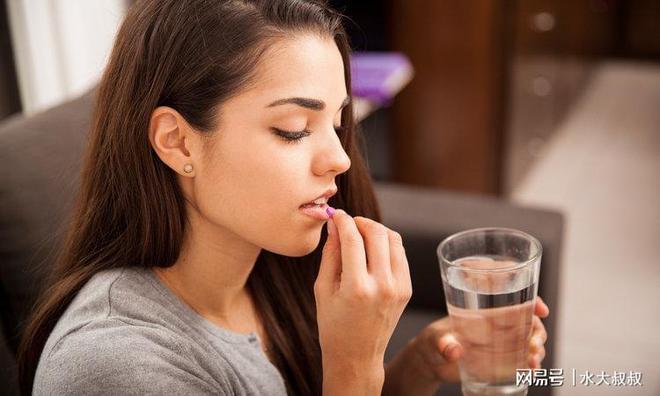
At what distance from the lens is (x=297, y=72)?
972 millimetres

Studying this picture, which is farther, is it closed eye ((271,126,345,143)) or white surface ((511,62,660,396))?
white surface ((511,62,660,396))

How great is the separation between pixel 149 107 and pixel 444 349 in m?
0.52

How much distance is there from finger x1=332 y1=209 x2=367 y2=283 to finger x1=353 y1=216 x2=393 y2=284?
0.01 metres

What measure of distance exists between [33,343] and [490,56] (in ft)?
6.48

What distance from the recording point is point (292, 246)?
3.36ft

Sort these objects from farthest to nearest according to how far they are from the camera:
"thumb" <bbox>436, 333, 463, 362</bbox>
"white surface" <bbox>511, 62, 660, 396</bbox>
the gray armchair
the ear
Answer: "white surface" <bbox>511, 62, 660, 396</bbox>
the gray armchair
"thumb" <bbox>436, 333, 463, 362</bbox>
the ear

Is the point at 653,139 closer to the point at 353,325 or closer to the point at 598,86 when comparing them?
the point at 598,86

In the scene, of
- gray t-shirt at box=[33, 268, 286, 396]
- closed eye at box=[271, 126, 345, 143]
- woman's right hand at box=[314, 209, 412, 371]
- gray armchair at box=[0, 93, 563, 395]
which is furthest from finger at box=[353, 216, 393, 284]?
gray armchair at box=[0, 93, 563, 395]

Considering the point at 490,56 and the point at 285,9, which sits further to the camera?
the point at 490,56

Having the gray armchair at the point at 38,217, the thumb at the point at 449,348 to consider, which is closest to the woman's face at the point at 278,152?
the thumb at the point at 449,348

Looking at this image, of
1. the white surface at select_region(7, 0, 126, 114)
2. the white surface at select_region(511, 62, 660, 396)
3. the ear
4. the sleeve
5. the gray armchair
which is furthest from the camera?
the white surface at select_region(511, 62, 660, 396)

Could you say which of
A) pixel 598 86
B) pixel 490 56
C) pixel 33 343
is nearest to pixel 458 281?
pixel 33 343

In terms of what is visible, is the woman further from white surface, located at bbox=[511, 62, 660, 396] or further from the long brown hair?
white surface, located at bbox=[511, 62, 660, 396]

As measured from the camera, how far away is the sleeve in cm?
89
